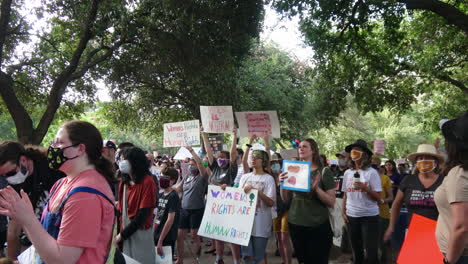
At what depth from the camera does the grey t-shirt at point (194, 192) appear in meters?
7.26

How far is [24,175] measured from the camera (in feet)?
11.9

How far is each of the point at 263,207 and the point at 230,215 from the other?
55 cm

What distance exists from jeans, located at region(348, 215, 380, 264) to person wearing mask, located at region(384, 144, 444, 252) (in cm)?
84

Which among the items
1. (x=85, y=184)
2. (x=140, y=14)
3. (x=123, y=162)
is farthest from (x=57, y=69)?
(x=85, y=184)

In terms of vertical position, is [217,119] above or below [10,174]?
above

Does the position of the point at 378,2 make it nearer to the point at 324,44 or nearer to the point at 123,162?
the point at 324,44

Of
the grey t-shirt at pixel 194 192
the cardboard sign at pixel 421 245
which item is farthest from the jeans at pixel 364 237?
the grey t-shirt at pixel 194 192

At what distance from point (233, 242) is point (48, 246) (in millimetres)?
3856

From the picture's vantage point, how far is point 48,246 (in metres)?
1.99

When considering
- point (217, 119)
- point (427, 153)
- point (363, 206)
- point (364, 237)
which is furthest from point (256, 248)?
point (217, 119)

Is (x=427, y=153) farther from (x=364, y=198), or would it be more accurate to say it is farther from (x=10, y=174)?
(x=10, y=174)

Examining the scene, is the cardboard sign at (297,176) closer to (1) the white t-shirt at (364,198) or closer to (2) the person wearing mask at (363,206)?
(2) the person wearing mask at (363,206)

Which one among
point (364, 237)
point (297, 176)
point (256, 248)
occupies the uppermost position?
point (297, 176)

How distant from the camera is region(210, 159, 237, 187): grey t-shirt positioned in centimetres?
698
